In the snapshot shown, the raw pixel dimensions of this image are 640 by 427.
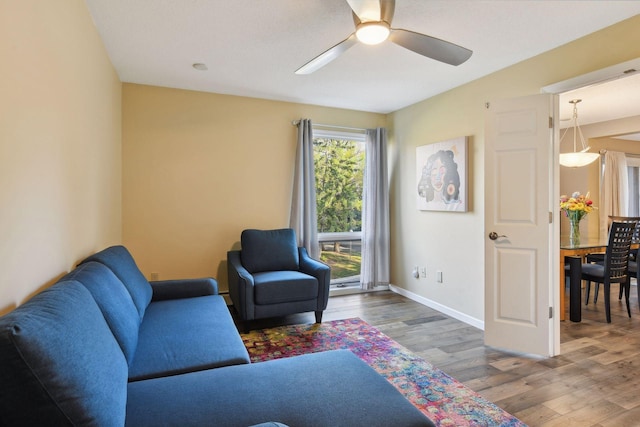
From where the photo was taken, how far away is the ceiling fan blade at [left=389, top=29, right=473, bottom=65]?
2.05 meters

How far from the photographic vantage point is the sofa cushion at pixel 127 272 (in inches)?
84.8

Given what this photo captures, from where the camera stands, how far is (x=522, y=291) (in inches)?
113

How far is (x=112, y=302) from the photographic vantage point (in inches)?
66.7

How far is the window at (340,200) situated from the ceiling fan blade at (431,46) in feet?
7.95

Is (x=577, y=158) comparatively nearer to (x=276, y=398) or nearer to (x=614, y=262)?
(x=614, y=262)

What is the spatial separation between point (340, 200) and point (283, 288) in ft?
6.11

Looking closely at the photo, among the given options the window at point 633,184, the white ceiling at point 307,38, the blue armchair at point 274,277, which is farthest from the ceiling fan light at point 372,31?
the window at point 633,184

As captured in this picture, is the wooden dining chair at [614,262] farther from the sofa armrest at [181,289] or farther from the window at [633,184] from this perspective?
the sofa armrest at [181,289]

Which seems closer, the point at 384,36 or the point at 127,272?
the point at 384,36

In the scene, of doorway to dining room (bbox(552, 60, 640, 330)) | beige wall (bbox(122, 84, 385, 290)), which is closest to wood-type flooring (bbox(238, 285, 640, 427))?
doorway to dining room (bbox(552, 60, 640, 330))

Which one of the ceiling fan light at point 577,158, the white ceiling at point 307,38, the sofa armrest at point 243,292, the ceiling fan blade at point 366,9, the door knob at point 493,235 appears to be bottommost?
the sofa armrest at point 243,292

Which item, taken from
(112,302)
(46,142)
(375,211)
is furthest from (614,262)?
(46,142)

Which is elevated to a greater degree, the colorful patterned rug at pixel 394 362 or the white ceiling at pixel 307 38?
the white ceiling at pixel 307 38

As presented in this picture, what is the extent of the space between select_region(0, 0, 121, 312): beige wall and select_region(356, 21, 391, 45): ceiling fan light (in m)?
1.54
